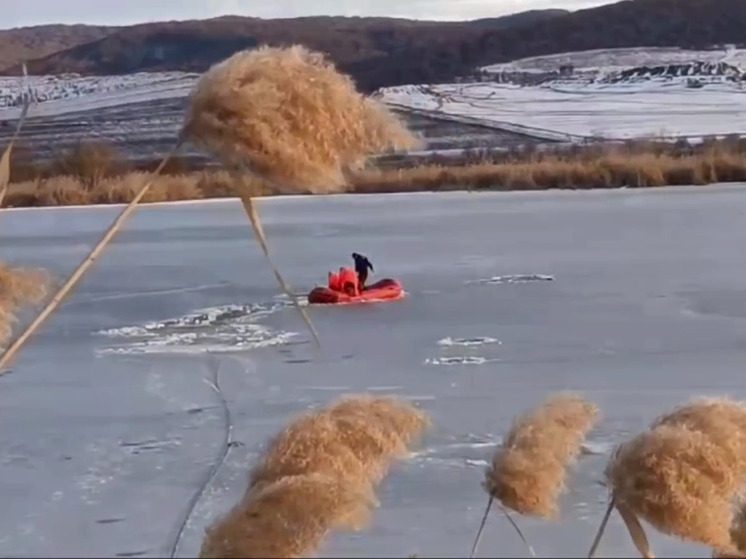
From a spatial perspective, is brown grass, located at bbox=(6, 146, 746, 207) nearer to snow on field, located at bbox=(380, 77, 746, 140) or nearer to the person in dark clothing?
snow on field, located at bbox=(380, 77, 746, 140)

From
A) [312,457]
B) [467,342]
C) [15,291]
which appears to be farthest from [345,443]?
[467,342]

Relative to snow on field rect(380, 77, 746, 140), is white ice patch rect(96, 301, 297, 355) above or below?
above

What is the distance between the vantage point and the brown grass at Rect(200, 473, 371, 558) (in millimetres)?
1250

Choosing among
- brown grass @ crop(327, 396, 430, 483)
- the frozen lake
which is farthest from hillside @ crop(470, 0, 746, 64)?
brown grass @ crop(327, 396, 430, 483)

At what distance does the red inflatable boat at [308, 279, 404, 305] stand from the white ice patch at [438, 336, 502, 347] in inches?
58.7

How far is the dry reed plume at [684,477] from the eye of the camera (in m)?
1.48

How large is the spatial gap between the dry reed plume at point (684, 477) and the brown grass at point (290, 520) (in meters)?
0.31

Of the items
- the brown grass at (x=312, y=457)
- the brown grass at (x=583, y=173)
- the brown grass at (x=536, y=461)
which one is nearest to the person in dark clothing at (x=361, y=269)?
the brown grass at (x=583, y=173)

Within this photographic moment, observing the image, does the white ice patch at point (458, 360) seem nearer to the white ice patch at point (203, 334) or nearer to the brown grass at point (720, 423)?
the white ice patch at point (203, 334)

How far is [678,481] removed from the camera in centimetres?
148

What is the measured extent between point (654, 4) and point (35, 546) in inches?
525

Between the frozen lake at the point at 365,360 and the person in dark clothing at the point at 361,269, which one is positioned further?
the person in dark clothing at the point at 361,269

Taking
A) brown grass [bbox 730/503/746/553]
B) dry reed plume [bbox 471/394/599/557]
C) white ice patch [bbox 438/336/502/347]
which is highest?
dry reed plume [bbox 471/394/599/557]

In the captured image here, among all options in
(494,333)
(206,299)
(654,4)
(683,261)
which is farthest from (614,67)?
(494,333)
